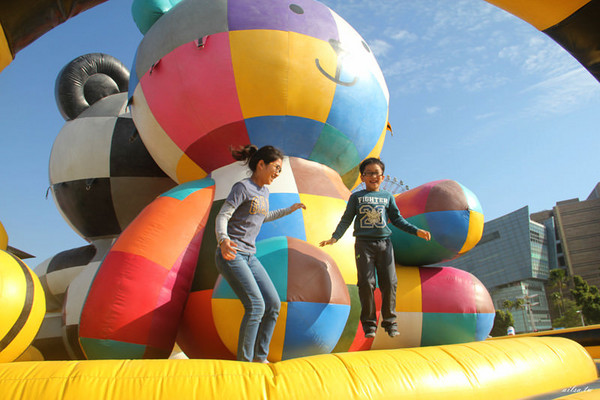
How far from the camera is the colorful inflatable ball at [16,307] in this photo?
2691 millimetres

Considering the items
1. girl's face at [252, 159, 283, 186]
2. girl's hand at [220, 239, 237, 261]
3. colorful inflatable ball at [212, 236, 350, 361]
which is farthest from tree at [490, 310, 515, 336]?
girl's hand at [220, 239, 237, 261]

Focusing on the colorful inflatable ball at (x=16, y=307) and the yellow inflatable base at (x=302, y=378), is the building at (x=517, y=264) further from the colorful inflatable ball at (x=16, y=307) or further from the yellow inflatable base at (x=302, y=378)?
the colorful inflatable ball at (x=16, y=307)

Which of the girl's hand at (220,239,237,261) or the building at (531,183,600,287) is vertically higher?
the building at (531,183,600,287)

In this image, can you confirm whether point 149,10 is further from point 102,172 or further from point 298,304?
point 298,304

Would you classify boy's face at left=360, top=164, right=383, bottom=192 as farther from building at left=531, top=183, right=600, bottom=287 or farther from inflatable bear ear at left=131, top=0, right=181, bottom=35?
building at left=531, top=183, right=600, bottom=287

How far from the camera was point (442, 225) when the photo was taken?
3.84m

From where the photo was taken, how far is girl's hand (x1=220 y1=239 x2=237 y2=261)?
244cm

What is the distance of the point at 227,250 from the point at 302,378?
93 centimetres

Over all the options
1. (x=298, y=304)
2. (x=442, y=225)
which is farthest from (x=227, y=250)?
(x=442, y=225)

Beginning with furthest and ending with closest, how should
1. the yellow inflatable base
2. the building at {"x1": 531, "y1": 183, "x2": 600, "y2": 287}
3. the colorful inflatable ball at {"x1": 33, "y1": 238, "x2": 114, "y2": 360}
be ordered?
1. the building at {"x1": 531, "y1": 183, "x2": 600, "y2": 287}
2. the colorful inflatable ball at {"x1": 33, "y1": 238, "x2": 114, "y2": 360}
3. the yellow inflatable base

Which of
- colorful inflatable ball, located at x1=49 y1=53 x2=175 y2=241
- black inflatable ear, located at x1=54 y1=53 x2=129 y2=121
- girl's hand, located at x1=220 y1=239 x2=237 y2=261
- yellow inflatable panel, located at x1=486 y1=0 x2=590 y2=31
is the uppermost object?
black inflatable ear, located at x1=54 y1=53 x2=129 y2=121

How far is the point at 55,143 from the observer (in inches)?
237

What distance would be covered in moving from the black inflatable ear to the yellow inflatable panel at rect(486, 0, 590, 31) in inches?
234

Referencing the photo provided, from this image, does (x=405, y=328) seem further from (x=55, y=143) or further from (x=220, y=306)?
(x=55, y=143)
